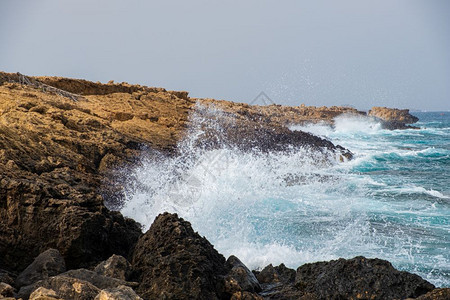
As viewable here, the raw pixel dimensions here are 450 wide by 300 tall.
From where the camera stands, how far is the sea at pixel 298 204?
22.0 feet

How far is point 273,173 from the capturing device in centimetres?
1430

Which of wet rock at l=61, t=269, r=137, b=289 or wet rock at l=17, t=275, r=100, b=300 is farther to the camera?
wet rock at l=61, t=269, r=137, b=289

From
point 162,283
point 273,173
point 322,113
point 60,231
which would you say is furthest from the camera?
point 322,113

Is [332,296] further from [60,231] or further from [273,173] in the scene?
[273,173]

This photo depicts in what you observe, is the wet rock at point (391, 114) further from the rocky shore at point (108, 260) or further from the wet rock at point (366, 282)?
the wet rock at point (366, 282)

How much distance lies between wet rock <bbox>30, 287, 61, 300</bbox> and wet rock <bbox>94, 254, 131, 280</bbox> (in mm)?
876

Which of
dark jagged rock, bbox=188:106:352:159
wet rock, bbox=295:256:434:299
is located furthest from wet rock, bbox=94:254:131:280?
dark jagged rock, bbox=188:106:352:159

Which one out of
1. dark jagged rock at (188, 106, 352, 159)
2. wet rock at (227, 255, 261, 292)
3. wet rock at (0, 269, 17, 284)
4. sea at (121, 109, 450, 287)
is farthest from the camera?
dark jagged rock at (188, 106, 352, 159)

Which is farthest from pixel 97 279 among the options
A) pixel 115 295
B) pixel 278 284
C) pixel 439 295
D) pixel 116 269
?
pixel 439 295

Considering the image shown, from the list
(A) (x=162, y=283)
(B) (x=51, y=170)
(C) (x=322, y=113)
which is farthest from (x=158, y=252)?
(C) (x=322, y=113)

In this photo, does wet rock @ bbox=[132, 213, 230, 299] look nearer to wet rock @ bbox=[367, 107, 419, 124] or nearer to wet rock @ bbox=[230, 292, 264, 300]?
wet rock @ bbox=[230, 292, 264, 300]

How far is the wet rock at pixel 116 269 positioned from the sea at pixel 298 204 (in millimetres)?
2500

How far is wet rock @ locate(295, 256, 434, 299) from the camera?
146 inches

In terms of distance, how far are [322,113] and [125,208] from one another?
41.7 metres
